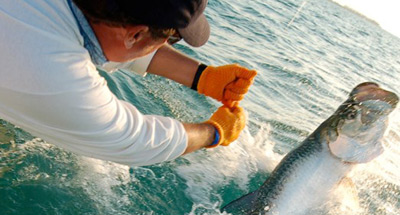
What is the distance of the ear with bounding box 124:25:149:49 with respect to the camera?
1.59m

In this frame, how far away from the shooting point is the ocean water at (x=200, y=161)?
2834 millimetres

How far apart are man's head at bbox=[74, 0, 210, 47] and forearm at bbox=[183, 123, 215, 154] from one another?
2.18ft

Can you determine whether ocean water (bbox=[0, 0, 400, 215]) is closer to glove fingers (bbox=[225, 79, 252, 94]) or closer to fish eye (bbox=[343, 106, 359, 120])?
fish eye (bbox=[343, 106, 359, 120])

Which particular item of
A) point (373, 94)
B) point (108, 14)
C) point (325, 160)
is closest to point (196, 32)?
point (108, 14)

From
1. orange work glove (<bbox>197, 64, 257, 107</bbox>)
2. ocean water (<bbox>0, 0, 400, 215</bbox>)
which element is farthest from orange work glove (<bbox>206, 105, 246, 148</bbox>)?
ocean water (<bbox>0, 0, 400, 215</bbox>)

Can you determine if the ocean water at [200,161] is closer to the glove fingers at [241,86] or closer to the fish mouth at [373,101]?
the fish mouth at [373,101]

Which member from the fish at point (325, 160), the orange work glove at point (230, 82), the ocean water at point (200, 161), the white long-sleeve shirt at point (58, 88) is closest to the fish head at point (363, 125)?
the fish at point (325, 160)

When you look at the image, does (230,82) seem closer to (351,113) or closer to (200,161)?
(351,113)

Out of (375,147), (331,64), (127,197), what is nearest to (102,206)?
(127,197)

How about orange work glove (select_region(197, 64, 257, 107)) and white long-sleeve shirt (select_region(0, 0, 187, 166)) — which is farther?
orange work glove (select_region(197, 64, 257, 107))

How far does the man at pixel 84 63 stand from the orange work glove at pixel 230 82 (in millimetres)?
637

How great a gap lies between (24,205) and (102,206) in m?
0.49

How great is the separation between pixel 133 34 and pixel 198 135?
2.56ft

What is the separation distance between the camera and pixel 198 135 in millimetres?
2230
